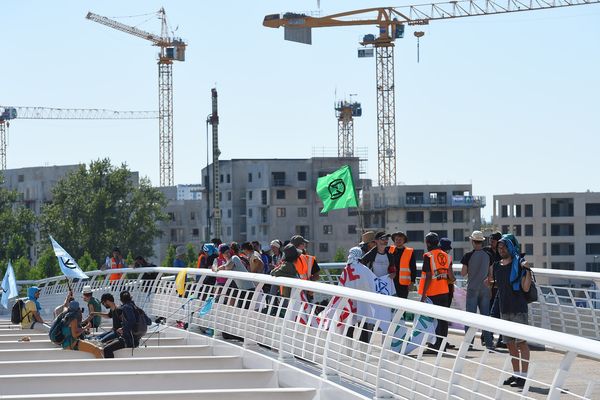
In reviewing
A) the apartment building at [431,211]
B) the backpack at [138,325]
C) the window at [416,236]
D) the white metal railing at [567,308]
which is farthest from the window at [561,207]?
the backpack at [138,325]

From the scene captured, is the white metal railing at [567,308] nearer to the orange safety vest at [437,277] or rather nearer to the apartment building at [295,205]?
the orange safety vest at [437,277]

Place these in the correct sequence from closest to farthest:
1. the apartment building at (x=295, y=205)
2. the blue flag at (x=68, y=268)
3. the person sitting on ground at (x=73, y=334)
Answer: the person sitting on ground at (x=73, y=334)
the blue flag at (x=68, y=268)
the apartment building at (x=295, y=205)

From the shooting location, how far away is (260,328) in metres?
14.5

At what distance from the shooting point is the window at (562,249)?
505 feet

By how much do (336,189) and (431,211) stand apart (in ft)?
461

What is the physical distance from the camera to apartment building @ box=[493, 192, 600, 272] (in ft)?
501

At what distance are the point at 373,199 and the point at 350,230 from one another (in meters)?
12.7

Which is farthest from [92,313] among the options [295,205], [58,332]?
[295,205]

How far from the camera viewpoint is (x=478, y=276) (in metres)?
16.8

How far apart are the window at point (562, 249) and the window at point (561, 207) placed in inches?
131

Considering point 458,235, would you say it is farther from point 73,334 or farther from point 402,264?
point 73,334

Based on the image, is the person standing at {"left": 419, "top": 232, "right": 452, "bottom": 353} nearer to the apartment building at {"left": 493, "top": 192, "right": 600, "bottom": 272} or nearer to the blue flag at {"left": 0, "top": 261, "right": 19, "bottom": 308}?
the blue flag at {"left": 0, "top": 261, "right": 19, "bottom": 308}

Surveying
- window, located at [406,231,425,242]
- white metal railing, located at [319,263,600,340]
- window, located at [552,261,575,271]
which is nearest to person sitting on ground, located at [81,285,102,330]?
white metal railing, located at [319,263,600,340]

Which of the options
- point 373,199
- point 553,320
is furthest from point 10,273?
point 373,199
